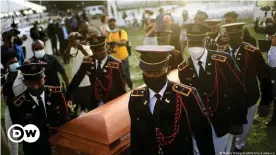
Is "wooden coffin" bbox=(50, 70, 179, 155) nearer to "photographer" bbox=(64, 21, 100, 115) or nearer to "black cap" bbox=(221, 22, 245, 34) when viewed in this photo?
"photographer" bbox=(64, 21, 100, 115)

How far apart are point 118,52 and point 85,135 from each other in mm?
3349

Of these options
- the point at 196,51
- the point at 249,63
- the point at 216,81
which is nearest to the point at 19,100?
the point at 196,51

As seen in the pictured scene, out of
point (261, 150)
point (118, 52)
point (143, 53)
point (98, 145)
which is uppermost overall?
point (143, 53)

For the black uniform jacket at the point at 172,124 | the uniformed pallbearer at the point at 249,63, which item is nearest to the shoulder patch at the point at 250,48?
the uniformed pallbearer at the point at 249,63

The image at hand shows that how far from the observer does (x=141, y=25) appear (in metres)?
20.1

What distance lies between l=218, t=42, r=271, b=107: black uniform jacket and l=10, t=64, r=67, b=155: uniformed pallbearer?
2017mm

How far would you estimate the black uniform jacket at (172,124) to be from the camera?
2295 millimetres

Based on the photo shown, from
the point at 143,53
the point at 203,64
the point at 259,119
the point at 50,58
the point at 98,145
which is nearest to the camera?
the point at 143,53

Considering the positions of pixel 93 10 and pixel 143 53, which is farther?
pixel 93 10

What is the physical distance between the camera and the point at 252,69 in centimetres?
352

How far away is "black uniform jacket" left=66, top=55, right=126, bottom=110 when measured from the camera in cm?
377

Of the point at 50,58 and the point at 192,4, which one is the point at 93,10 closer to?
the point at 192,4

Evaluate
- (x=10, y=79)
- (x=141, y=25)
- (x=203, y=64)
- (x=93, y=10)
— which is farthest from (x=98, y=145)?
(x=93, y=10)

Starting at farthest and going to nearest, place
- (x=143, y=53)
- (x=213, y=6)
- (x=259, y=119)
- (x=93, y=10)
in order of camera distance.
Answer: (x=93, y=10) → (x=213, y=6) → (x=259, y=119) → (x=143, y=53)
